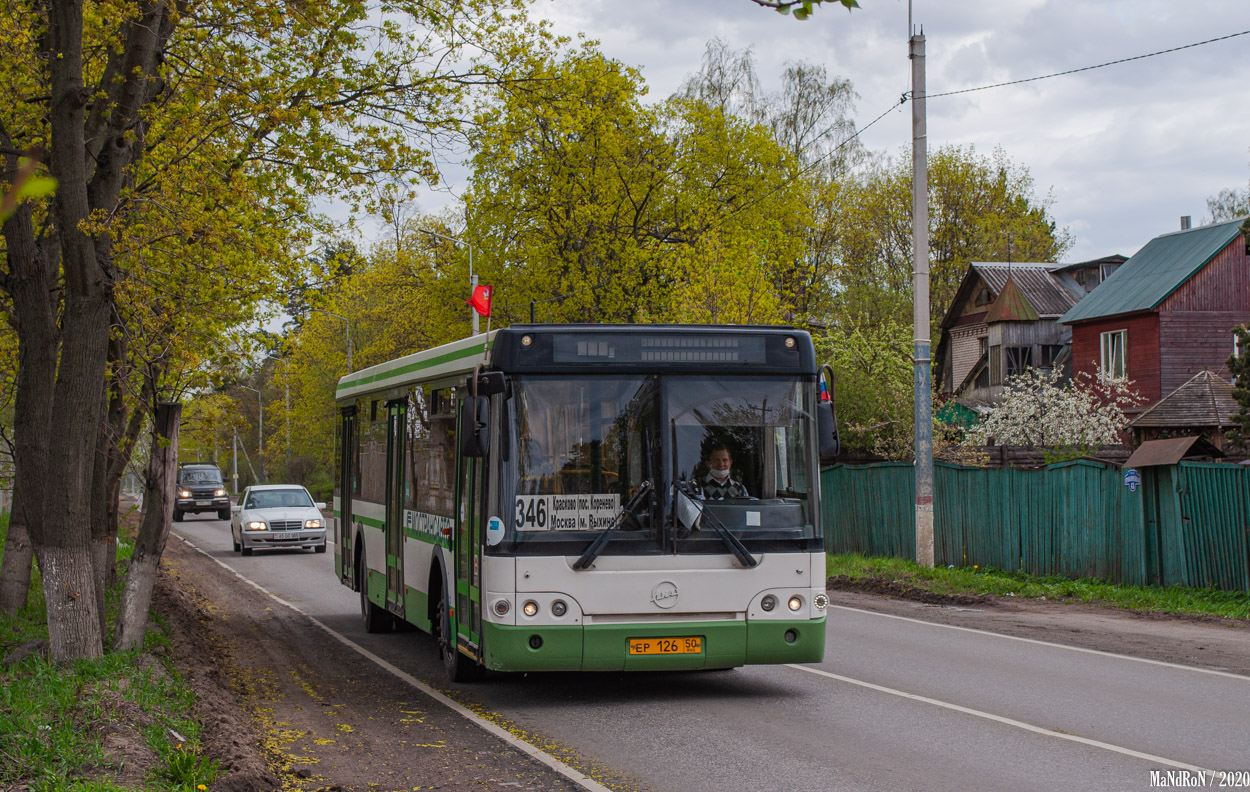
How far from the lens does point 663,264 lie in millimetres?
34531

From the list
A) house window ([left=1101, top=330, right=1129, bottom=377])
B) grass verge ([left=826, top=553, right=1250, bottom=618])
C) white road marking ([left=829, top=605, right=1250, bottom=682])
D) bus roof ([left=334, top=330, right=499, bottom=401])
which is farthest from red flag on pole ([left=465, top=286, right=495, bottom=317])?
house window ([left=1101, top=330, right=1129, bottom=377])

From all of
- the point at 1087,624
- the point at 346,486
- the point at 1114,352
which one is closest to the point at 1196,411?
the point at 1114,352

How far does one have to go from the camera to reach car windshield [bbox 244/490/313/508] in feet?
97.0

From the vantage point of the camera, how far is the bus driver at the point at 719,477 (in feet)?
30.2

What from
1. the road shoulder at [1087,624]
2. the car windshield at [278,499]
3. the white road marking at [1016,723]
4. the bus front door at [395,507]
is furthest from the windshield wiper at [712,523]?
the car windshield at [278,499]

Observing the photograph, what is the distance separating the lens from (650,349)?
9352mm

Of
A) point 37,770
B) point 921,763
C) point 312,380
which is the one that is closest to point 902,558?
point 921,763

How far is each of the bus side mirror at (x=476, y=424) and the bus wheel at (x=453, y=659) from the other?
2094 mm

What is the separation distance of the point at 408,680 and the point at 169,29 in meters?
5.96

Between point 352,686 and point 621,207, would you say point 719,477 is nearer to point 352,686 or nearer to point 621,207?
point 352,686

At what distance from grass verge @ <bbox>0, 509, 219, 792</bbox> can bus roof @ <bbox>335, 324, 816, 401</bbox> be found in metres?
3.29

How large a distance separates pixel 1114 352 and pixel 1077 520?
82.8ft

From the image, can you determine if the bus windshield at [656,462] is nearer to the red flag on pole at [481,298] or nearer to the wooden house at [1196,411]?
the red flag on pole at [481,298]

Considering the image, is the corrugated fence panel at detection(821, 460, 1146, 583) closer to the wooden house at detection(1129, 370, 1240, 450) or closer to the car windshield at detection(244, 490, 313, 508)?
the car windshield at detection(244, 490, 313, 508)
